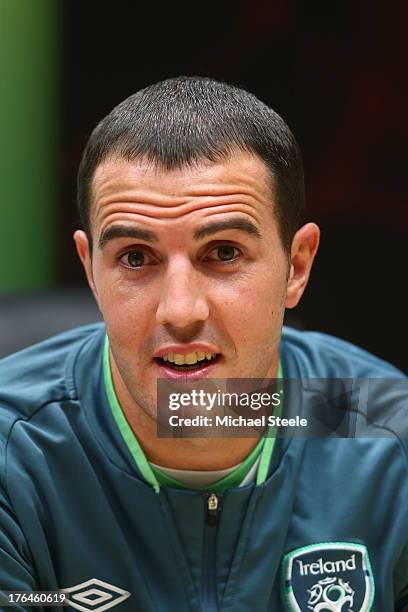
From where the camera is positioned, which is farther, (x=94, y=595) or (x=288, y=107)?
(x=288, y=107)

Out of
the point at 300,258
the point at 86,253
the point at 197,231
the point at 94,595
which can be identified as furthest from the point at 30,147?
the point at 94,595

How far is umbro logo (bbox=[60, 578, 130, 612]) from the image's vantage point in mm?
1107

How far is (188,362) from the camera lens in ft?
3.52

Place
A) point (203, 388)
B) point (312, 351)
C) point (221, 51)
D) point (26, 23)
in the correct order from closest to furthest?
point (203, 388)
point (312, 351)
point (26, 23)
point (221, 51)

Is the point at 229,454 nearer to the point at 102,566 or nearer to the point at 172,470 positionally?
the point at 172,470

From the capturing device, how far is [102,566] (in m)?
1.13

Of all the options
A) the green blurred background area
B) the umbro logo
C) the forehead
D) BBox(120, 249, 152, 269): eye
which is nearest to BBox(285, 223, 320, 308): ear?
the forehead

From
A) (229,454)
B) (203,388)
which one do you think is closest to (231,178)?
(203,388)

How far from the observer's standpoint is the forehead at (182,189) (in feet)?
3.51

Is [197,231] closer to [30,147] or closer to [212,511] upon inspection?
[212,511]

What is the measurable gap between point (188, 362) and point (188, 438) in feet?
0.40

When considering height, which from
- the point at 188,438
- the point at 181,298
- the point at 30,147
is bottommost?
the point at 188,438

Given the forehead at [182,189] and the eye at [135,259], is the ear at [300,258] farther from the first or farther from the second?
the eye at [135,259]

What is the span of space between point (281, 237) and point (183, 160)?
6.6 inches
